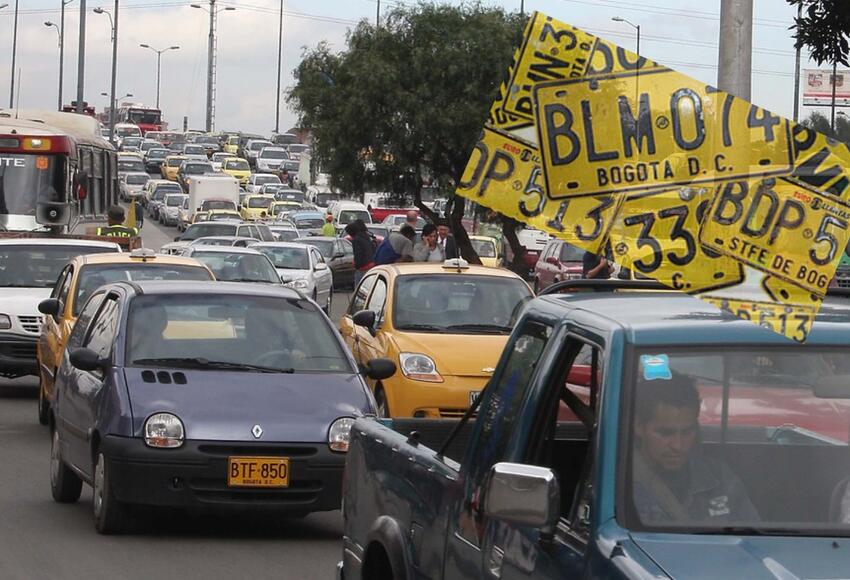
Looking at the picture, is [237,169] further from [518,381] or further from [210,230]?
[518,381]

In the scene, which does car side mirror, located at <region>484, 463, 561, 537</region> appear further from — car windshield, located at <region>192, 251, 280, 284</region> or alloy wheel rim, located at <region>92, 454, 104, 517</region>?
car windshield, located at <region>192, 251, 280, 284</region>

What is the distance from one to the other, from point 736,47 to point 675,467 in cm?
1094

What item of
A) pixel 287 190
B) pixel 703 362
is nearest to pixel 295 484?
pixel 703 362

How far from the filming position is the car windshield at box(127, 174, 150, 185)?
8650 centimetres

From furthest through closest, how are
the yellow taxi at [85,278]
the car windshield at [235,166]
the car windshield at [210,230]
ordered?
1. the car windshield at [235,166]
2. the car windshield at [210,230]
3. the yellow taxi at [85,278]

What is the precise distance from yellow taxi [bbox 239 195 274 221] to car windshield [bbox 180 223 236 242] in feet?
70.8

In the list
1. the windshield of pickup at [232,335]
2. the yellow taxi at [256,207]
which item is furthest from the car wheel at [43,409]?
the yellow taxi at [256,207]

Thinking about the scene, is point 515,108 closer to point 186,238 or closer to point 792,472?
point 792,472

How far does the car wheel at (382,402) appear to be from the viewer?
46.0 feet

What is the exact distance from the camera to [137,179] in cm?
8681

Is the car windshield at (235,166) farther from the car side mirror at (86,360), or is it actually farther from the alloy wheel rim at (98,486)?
the alloy wheel rim at (98,486)

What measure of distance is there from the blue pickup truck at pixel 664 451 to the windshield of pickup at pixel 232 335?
5506mm

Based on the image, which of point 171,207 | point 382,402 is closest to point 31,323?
point 382,402

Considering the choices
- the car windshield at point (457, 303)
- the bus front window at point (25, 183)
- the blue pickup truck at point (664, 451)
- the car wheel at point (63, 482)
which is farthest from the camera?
the bus front window at point (25, 183)
